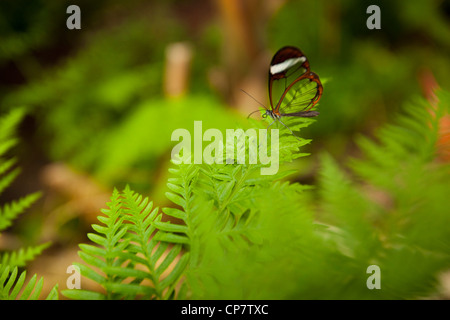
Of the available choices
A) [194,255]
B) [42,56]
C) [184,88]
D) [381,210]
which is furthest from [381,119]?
[42,56]

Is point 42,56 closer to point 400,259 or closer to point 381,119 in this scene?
point 381,119

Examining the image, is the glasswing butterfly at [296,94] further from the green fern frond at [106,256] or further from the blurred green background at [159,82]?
the blurred green background at [159,82]

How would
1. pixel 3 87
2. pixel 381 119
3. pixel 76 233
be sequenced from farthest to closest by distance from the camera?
pixel 3 87, pixel 381 119, pixel 76 233

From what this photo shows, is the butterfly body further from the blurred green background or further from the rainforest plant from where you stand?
the blurred green background

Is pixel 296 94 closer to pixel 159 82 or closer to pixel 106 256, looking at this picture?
pixel 106 256
